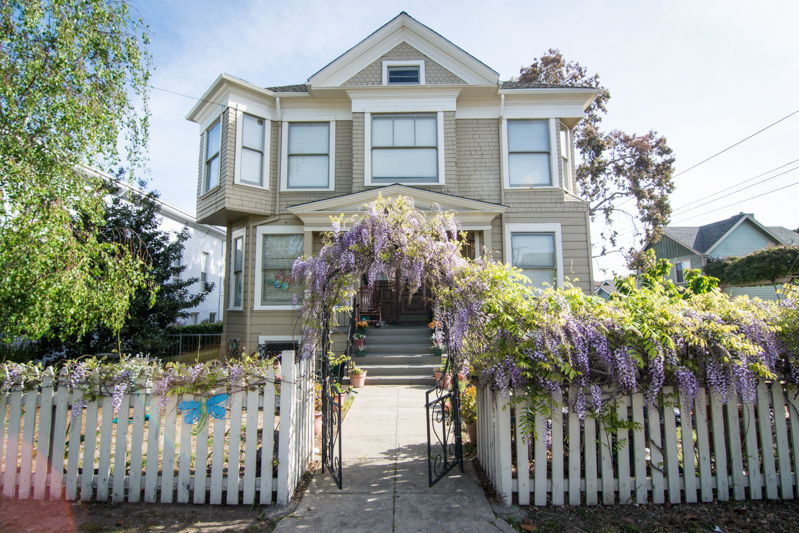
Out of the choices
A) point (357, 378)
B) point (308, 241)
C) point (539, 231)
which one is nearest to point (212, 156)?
point (308, 241)

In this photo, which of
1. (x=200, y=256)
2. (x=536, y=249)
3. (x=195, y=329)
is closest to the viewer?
(x=536, y=249)

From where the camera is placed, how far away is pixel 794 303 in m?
3.86

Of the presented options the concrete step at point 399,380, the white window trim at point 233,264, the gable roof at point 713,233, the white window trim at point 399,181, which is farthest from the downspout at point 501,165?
the gable roof at point 713,233

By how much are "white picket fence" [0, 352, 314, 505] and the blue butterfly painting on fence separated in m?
0.05

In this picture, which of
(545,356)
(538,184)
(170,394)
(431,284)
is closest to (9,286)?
Answer: (170,394)

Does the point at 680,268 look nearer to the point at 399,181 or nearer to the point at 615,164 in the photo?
the point at 615,164

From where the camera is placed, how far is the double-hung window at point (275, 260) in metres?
10.2

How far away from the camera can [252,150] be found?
10281 mm

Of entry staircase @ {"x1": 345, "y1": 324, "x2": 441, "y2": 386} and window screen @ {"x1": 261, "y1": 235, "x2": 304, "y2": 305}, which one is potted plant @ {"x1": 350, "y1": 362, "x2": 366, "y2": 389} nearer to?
entry staircase @ {"x1": 345, "y1": 324, "x2": 441, "y2": 386}

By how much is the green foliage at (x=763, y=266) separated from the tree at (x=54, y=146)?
21.2 metres

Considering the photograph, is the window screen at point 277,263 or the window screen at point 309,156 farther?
the window screen at point 309,156

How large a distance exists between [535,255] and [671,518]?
724 cm

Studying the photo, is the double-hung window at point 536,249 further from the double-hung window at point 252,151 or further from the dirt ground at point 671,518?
the dirt ground at point 671,518

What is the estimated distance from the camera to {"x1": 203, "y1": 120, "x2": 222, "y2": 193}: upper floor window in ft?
34.0
